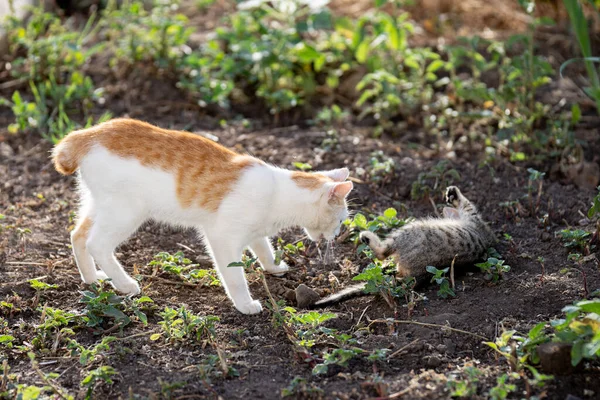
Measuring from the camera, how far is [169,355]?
3289 mm

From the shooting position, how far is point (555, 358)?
9.47 ft

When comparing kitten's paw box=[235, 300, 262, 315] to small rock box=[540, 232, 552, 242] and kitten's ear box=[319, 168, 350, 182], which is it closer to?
kitten's ear box=[319, 168, 350, 182]

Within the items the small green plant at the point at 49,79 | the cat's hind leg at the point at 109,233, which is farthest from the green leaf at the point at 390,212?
the small green plant at the point at 49,79

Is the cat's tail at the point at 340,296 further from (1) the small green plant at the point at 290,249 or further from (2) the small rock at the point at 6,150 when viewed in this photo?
(2) the small rock at the point at 6,150

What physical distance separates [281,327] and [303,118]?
2902 mm

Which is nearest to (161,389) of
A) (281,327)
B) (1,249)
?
(281,327)

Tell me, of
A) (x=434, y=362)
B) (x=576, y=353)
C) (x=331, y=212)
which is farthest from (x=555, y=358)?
(x=331, y=212)

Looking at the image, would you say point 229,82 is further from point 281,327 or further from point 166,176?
point 281,327

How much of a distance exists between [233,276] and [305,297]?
37cm

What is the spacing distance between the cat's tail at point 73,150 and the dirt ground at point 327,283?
57cm

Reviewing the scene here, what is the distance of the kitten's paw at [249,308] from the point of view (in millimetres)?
3656

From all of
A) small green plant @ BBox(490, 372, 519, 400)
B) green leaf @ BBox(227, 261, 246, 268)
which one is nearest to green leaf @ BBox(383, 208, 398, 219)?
green leaf @ BBox(227, 261, 246, 268)

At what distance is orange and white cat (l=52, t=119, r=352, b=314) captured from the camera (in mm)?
3707

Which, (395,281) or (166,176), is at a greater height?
(166,176)
